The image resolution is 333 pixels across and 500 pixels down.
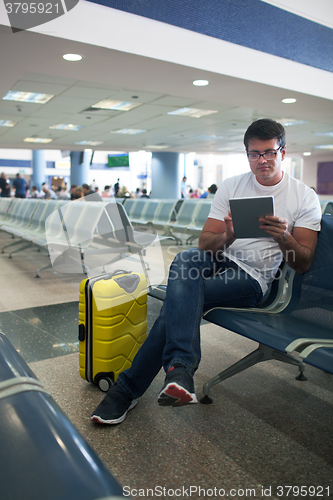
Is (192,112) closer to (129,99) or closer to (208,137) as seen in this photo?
(129,99)

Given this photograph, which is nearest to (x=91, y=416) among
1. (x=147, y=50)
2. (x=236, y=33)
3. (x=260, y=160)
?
(x=260, y=160)

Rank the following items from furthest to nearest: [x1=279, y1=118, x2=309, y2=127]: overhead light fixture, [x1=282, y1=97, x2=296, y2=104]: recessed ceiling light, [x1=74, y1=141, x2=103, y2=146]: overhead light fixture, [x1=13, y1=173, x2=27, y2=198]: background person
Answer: [x1=74, y1=141, x2=103, y2=146]: overhead light fixture
[x1=13, y1=173, x2=27, y2=198]: background person
[x1=279, y1=118, x2=309, y2=127]: overhead light fixture
[x1=282, y1=97, x2=296, y2=104]: recessed ceiling light

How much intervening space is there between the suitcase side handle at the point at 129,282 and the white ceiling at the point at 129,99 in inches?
111

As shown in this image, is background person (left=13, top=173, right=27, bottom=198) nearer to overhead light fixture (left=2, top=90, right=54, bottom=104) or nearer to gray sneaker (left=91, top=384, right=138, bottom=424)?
overhead light fixture (left=2, top=90, right=54, bottom=104)

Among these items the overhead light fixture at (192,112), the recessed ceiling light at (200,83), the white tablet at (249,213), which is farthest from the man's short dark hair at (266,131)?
the overhead light fixture at (192,112)

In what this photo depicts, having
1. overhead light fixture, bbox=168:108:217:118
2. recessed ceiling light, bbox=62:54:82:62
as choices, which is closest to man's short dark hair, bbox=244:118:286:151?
recessed ceiling light, bbox=62:54:82:62

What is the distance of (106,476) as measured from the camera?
46cm

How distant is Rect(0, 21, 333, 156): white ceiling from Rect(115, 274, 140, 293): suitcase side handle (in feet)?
9.27

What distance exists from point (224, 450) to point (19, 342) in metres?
1.49

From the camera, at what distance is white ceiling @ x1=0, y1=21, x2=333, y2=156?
4289mm

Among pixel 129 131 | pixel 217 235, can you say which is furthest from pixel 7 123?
pixel 217 235

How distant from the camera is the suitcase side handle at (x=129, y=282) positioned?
177 cm

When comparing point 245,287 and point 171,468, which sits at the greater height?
point 245,287

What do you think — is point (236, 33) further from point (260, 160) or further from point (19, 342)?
point (19, 342)
